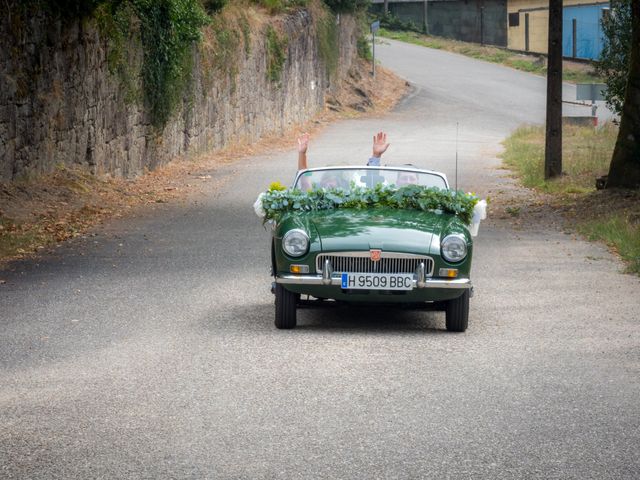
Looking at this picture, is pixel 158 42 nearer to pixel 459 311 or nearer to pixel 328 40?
pixel 459 311

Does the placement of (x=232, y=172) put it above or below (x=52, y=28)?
below

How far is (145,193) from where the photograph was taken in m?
22.2

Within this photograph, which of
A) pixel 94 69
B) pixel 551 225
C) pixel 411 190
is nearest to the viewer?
pixel 411 190

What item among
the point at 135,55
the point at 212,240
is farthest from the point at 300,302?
the point at 135,55

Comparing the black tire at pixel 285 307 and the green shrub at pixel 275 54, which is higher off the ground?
the green shrub at pixel 275 54

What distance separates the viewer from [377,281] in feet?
30.7

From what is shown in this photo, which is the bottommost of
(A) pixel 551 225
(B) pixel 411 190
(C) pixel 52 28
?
(A) pixel 551 225

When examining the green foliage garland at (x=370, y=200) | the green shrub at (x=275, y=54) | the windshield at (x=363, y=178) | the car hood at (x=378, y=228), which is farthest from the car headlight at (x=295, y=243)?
the green shrub at (x=275, y=54)

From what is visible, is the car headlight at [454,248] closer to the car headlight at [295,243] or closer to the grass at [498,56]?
the car headlight at [295,243]

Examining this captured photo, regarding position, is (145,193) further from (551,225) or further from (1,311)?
(1,311)

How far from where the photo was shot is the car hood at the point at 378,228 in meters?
9.46

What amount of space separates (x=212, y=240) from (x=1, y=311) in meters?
A: 5.73

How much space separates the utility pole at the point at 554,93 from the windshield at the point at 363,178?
43.4 ft

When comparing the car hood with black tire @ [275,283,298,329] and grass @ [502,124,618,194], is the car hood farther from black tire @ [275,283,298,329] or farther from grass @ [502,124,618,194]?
grass @ [502,124,618,194]
